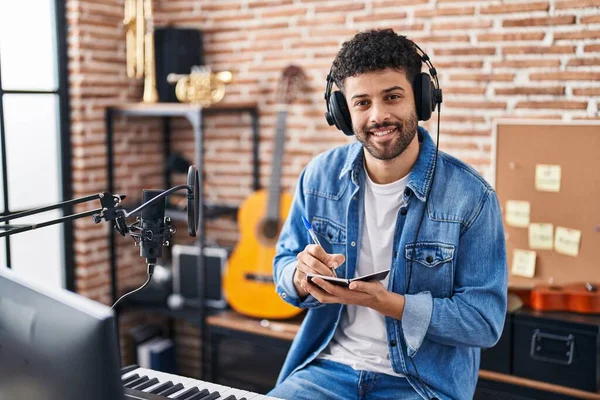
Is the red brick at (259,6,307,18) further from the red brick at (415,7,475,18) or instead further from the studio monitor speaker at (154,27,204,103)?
the red brick at (415,7,475,18)

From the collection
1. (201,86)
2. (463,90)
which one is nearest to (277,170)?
(201,86)

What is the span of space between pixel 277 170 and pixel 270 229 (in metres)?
0.29

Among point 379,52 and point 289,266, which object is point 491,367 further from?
point 379,52

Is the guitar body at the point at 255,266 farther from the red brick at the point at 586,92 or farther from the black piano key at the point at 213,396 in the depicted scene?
the black piano key at the point at 213,396

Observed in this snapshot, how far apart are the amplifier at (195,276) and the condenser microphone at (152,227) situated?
6.34 ft

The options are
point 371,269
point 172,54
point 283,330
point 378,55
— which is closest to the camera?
point 378,55

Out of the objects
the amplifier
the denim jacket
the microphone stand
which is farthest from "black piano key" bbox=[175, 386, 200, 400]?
the amplifier

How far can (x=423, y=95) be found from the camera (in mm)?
1939

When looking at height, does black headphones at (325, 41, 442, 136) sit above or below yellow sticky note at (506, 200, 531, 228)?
above

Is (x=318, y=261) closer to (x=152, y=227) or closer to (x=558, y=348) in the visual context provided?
(x=152, y=227)

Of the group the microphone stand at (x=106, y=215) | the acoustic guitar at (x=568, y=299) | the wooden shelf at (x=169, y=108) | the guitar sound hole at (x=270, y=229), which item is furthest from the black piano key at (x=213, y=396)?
the wooden shelf at (x=169, y=108)

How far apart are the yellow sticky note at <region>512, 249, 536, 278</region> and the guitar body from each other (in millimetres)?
1030

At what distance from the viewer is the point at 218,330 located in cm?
327

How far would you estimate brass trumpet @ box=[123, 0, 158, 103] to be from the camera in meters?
3.48
